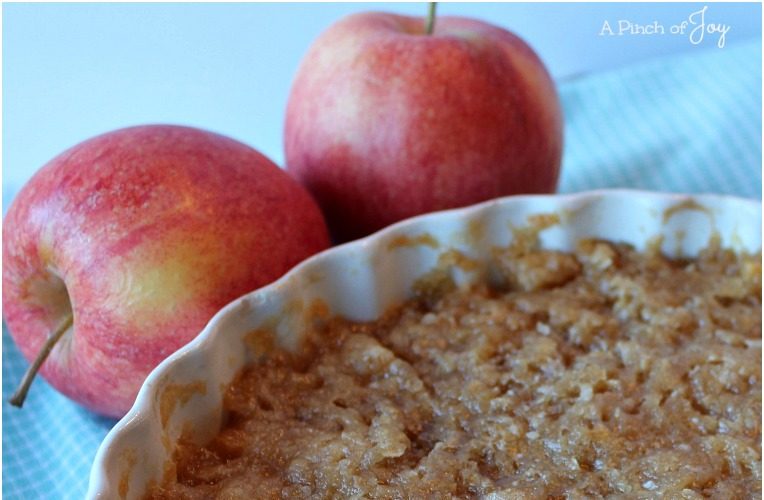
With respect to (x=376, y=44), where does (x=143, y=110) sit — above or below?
below

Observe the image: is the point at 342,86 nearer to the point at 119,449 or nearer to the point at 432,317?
the point at 432,317

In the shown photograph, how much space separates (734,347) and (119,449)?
0.65m

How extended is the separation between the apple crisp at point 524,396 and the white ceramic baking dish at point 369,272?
0.08 ft

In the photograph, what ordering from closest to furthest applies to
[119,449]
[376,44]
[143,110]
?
[119,449] < [376,44] < [143,110]

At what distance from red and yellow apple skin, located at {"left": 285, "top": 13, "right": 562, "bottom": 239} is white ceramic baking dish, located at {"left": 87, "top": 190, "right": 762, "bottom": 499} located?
0.14 metres

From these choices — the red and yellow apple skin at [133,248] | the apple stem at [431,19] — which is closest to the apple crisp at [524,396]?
the red and yellow apple skin at [133,248]

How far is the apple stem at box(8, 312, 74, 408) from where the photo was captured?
1088 millimetres

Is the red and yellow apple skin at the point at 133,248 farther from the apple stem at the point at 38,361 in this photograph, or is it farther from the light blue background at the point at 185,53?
the light blue background at the point at 185,53

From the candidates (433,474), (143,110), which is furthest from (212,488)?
(143,110)

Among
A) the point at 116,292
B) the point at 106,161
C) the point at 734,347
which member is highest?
the point at 106,161

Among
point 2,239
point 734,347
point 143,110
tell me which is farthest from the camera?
point 143,110

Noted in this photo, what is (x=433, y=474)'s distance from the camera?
0.87 meters

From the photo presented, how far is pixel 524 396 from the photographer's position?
981mm

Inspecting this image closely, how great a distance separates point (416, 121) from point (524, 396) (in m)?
0.46
